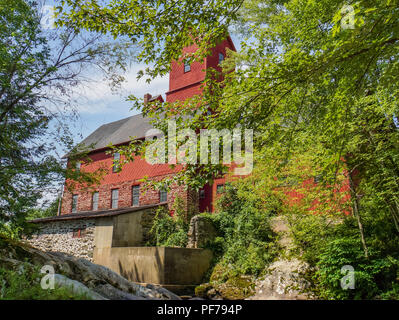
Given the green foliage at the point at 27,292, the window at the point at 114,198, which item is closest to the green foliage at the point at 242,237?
the window at the point at 114,198

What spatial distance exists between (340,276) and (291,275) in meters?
1.97

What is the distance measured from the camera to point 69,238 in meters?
17.3

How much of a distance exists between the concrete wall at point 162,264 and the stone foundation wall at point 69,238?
123 inches

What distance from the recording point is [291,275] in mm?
9484

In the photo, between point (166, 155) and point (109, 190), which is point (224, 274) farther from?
point (109, 190)

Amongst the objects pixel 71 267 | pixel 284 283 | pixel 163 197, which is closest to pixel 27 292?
pixel 71 267

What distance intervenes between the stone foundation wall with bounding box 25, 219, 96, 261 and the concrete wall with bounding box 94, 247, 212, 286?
3127 millimetres

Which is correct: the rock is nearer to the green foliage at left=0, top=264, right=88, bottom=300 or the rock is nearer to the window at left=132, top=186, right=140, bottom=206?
→ the green foliage at left=0, top=264, right=88, bottom=300

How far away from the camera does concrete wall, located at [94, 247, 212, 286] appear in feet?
38.4

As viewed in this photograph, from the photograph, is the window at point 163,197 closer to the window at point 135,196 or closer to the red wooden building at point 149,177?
the red wooden building at point 149,177

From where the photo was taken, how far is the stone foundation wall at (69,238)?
52.4 feet

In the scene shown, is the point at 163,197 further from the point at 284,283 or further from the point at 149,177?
the point at 284,283
